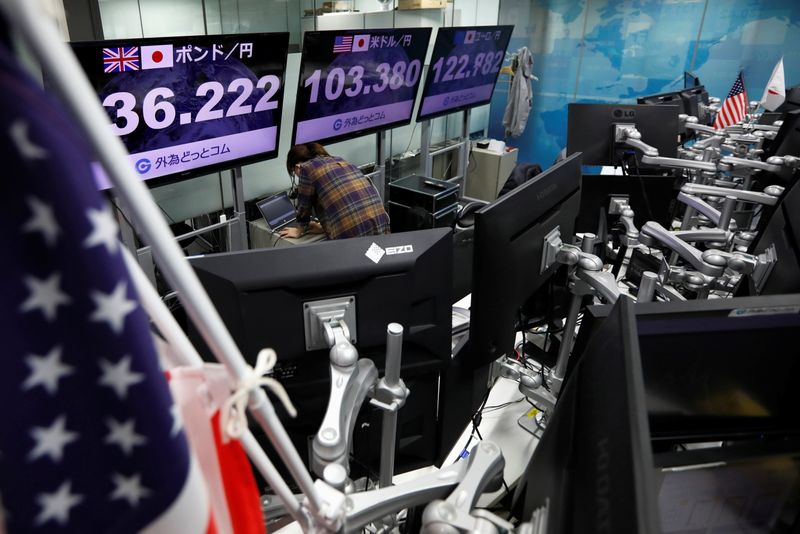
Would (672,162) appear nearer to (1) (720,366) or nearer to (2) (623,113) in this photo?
(2) (623,113)

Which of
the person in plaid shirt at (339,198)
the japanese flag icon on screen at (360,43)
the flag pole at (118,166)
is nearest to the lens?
the flag pole at (118,166)

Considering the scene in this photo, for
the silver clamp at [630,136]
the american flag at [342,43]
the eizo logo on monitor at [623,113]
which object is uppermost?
the american flag at [342,43]

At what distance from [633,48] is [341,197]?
448cm

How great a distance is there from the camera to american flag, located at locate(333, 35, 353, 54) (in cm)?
305

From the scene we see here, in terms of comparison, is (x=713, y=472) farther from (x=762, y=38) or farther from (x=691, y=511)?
(x=762, y=38)

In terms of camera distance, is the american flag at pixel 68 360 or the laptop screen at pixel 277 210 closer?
the american flag at pixel 68 360

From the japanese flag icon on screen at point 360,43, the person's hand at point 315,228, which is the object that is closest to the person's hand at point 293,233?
the person's hand at point 315,228

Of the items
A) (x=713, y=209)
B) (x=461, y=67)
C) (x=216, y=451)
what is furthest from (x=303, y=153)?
(x=216, y=451)

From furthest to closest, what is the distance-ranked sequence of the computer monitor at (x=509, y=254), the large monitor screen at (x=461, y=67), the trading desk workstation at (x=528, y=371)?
the large monitor screen at (x=461, y=67) < the computer monitor at (x=509, y=254) < the trading desk workstation at (x=528, y=371)

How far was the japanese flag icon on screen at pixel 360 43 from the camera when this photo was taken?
10.4 ft

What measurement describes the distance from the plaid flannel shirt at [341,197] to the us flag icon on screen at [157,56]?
998mm

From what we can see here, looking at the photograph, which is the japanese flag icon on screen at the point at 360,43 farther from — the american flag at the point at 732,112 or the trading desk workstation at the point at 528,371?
the american flag at the point at 732,112

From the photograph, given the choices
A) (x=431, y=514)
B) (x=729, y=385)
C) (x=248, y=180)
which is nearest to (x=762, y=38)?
(x=248, y=180)

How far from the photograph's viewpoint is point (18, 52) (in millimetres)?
283
